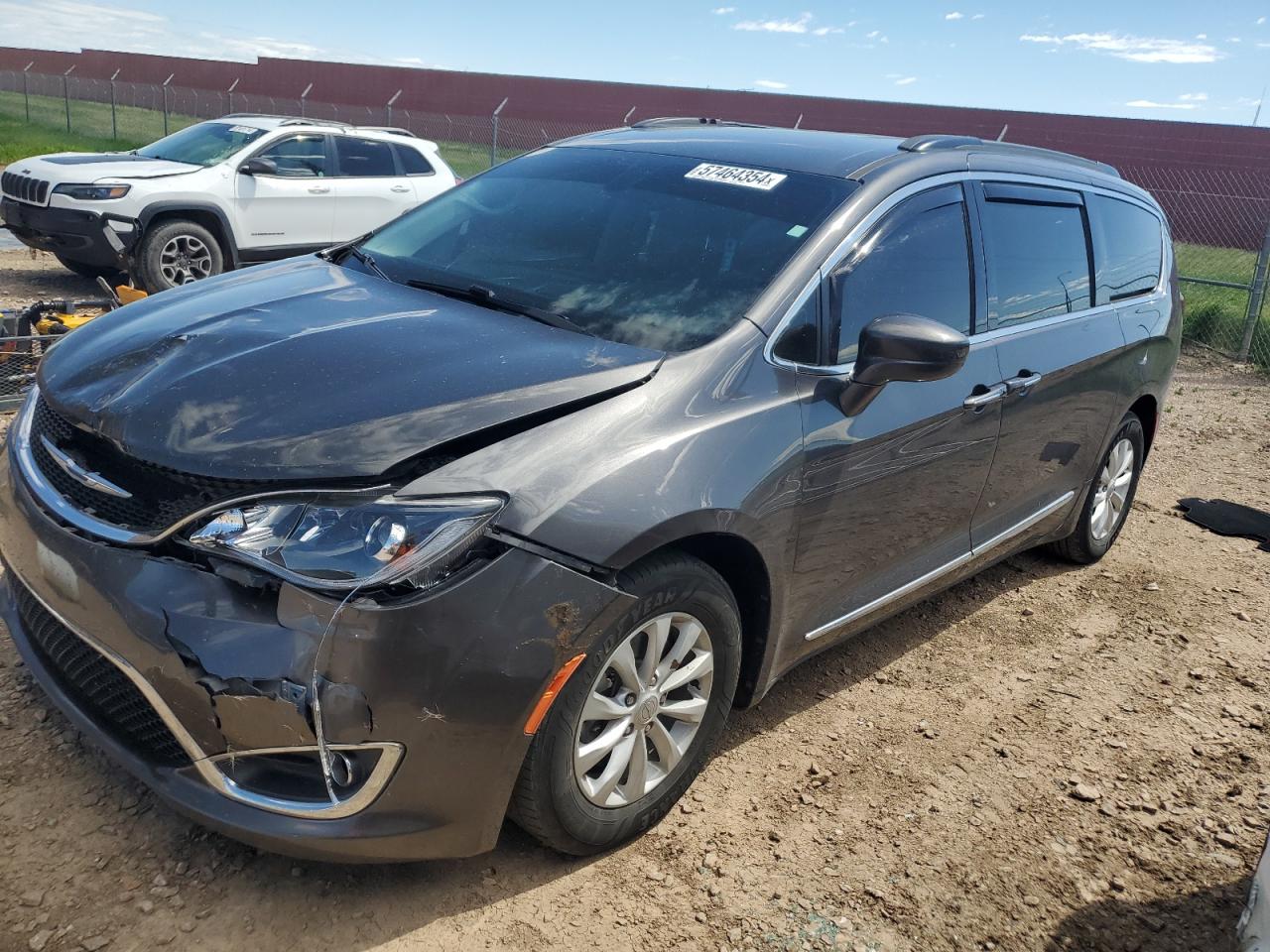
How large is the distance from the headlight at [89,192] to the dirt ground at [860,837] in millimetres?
6858

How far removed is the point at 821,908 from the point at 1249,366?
34.8 ft

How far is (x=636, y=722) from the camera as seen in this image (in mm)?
2748

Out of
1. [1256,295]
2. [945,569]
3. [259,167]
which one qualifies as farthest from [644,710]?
[1256,295]

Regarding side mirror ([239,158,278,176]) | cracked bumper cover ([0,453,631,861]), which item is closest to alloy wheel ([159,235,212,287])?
side mirror ([239,158,278,176])

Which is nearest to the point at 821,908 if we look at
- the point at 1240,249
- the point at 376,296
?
the point at 376,296

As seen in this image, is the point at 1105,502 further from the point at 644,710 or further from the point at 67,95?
the point at 67,95

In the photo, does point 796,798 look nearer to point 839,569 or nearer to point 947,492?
point 839,569

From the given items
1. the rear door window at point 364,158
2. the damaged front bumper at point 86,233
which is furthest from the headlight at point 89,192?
the rear door window at point 364,158

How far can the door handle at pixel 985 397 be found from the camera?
3633 mm

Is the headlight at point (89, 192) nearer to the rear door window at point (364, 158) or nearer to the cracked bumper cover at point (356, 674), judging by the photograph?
the rear door window at point (364, 158)

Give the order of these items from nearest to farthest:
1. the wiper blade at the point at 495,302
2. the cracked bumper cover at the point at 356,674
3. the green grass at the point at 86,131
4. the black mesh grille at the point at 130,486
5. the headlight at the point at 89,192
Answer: the cracked bumper cover at the point at 356,674
the black mesh grille at the point at 130,486
the wiper blade at the point at 495,302
the headlight at the point at 89,192
the green grass at the point at 86,131

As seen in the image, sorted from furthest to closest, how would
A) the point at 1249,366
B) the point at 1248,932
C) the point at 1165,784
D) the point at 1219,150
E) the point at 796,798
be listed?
the point at 1219,150, the point at 1249,366, the point at 1165,784, the point at 796,798, the point at 1248,932

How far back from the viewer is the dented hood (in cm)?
240

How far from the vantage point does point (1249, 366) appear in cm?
1126
